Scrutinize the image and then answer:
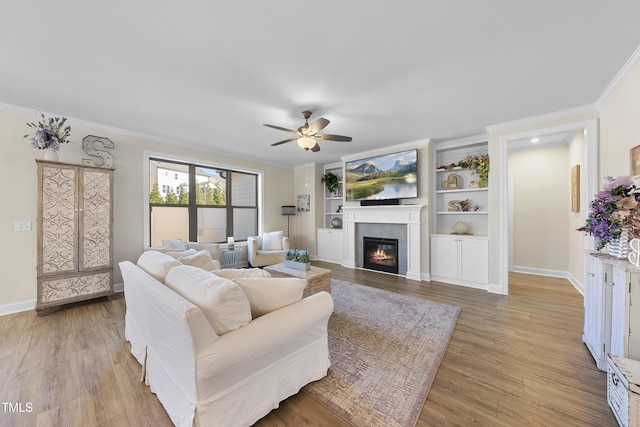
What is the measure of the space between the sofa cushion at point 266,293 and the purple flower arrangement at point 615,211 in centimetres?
249

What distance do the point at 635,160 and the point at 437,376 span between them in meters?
2.57

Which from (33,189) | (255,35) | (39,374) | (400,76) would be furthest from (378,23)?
(33,189)

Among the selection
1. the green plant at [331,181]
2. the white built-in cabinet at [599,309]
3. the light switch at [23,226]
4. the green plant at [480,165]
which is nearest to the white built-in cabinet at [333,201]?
the green plant at [331,181]

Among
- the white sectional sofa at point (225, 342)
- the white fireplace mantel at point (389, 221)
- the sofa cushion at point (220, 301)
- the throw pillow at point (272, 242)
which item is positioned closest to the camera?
the white sectional sofa at point (225, 342)

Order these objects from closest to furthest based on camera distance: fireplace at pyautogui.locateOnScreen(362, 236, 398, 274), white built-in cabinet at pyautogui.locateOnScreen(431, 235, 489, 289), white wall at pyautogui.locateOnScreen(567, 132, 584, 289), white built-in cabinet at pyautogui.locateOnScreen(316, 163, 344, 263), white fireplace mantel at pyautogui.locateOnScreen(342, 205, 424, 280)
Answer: white wall at pyautogui.locateOnScreen(567, 132, 584, 289)
white built-in cabinet at pyautogui.locateOnScreen(431, 235, 489, 289)
white fireplace mantel at pyautogui.locateOnScreen(342, 205, 424, 280)
fireplace at pyautogui.locateOnScreen(362, 236, 398, 274)
white built-in cabinet at pyautogui.locateOnScreen(316, 163, 344, 263)

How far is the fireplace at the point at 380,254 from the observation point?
480 cm

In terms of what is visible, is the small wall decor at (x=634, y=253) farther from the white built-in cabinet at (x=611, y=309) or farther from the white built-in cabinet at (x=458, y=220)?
the white built-in cabinet at (x=458, y=220)

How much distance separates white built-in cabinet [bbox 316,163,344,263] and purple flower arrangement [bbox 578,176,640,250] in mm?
4227

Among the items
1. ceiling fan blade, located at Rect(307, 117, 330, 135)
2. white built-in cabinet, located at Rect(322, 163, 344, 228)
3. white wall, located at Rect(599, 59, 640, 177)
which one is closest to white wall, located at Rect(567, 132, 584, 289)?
white wall, located at Rect(599, 59, 640, 177)

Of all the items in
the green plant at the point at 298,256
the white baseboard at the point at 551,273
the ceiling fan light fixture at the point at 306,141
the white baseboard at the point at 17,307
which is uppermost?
the ceiling fan light fixture at the point at 306,141

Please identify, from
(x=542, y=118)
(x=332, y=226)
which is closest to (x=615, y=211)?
(x=542, y=118)

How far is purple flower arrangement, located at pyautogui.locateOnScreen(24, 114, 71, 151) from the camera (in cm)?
298

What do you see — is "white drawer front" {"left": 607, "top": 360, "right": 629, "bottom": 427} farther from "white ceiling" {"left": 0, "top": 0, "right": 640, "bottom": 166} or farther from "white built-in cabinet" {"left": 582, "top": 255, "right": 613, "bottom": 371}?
"white ceiling" {"left": 0, "top": 0, "right": 640, "bottom": 166}

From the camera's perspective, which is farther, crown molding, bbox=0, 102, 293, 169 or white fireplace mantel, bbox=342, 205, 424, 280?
white fireplace mantel, bbox=342, 205, 424, 280
